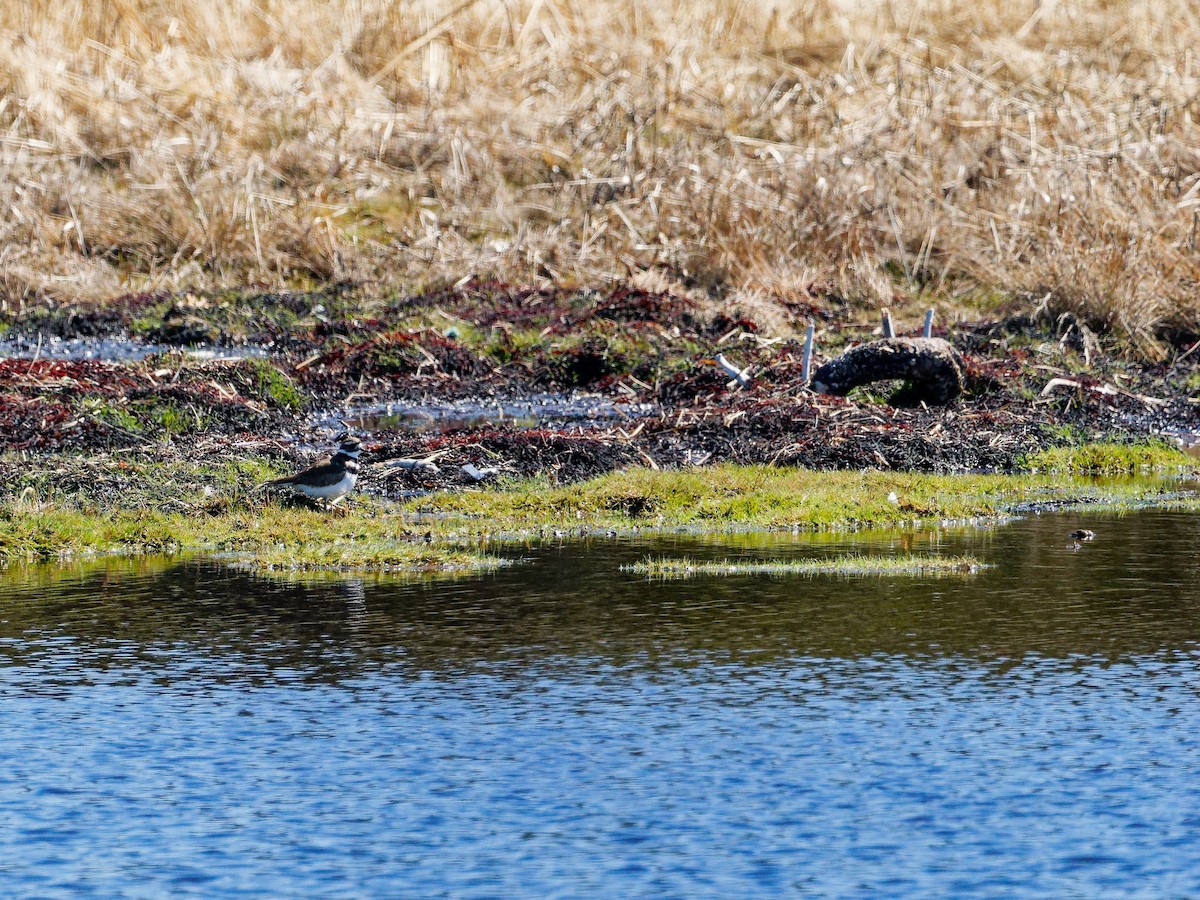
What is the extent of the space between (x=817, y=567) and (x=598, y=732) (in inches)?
182

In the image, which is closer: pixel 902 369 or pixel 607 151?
pixel 902 369

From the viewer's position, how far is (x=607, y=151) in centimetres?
3253

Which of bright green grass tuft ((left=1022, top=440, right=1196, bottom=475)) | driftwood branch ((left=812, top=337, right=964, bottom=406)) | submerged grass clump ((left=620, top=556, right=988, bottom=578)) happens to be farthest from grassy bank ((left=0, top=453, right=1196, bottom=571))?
driftwood branch ((left=812, top=337, right=964, bottom=406))

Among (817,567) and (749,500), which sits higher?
(749,500)

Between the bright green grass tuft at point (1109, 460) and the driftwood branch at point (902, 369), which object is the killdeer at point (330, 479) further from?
the driftwood branch at point (902, 369)

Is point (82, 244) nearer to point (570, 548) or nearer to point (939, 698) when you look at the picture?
point (570, 548)

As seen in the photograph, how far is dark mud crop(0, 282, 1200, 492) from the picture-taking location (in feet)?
63.1

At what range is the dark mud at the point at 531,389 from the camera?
19.2 m

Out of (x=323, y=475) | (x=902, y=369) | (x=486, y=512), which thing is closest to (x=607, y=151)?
(x=902, y=369)

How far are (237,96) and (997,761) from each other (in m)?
26.6

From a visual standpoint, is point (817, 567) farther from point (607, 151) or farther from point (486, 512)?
point (607, 151)

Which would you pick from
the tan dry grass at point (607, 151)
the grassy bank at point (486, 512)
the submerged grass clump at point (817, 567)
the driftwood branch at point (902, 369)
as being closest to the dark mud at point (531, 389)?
the driftwood branch at point (902, 369)

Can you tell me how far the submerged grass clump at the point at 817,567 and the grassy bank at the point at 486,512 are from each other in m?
1.36

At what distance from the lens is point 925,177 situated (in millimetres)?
30453
